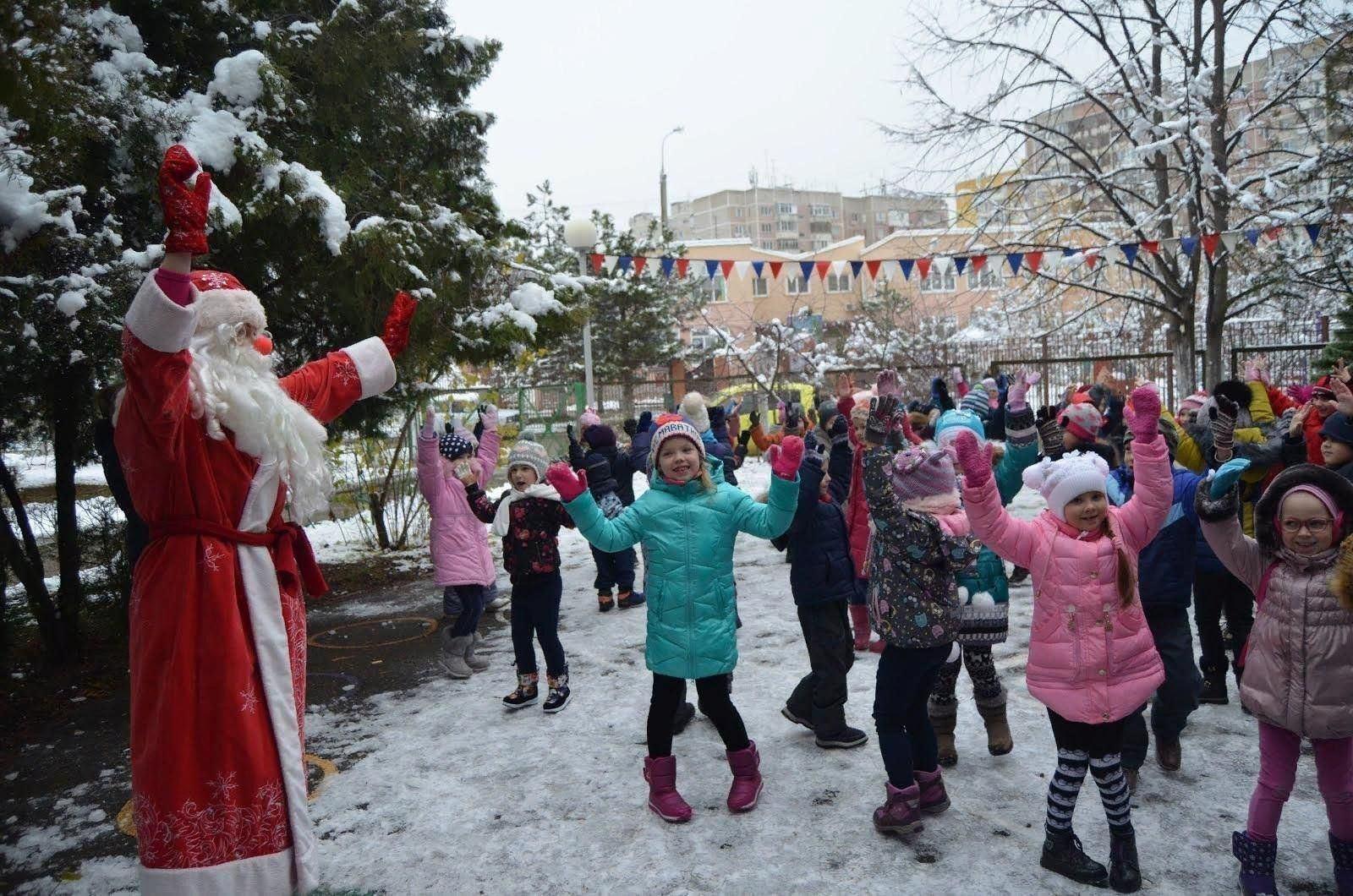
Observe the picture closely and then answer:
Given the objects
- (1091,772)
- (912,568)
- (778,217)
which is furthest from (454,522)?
(778,217)

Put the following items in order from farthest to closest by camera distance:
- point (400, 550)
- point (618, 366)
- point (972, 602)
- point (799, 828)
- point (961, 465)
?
point (618, 366) → point (400, 550) → point (972, 602) → point (799, 828) → point (961, 465)

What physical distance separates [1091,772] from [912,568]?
933 millimetres

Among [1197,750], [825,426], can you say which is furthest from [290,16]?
[1197,750]

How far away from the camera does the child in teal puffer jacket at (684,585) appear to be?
146 inches

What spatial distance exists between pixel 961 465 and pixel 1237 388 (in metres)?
2.18

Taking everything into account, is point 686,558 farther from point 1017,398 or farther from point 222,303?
point 222,303

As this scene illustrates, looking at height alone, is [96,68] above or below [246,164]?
above

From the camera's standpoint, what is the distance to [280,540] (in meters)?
2.98

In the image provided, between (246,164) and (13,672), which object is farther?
(13,672)

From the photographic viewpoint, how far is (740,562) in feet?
29.2

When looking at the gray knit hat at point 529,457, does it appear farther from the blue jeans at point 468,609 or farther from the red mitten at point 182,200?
the red mitten at point 182,200

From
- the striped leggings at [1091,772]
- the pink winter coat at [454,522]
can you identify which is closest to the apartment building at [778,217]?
the pink winter coat at [454,522]

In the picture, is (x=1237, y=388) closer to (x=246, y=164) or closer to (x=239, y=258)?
(x=246, y=164)

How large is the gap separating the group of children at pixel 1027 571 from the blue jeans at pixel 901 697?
10mm
